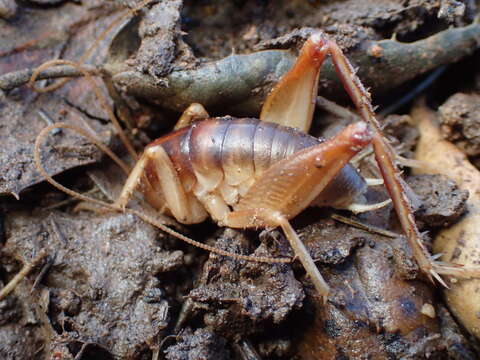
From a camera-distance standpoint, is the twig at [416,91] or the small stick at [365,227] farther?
the twig at [416,91]

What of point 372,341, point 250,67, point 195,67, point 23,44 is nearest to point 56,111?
point 23,44

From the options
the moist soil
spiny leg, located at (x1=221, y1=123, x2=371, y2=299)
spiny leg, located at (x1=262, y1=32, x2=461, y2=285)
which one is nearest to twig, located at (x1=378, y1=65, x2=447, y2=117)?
the moist soil

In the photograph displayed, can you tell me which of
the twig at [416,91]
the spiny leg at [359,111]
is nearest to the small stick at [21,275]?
the spiny leg at [359,111]

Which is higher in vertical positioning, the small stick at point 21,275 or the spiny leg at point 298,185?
the spiny leg at point 298,185

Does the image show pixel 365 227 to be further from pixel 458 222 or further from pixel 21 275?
pixel 21 275

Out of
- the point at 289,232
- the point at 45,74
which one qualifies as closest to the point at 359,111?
the point at 289,232

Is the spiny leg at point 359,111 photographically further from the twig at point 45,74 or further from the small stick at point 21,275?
the small stick at point 21,275

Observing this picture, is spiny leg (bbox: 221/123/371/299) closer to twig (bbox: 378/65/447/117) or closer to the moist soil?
the moist soil
